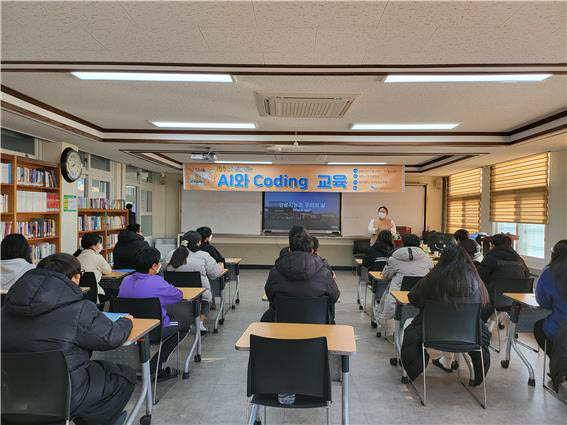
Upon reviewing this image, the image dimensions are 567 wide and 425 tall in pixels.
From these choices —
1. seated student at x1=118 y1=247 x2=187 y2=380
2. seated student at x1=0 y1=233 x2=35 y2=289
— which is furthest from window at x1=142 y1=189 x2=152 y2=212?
seated student at x1=118 y1=247 x2=187 y2=380

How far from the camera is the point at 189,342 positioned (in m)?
4.41

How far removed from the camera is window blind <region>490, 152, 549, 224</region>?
20.3ft

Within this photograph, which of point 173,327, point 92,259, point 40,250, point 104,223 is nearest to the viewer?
point 173,327

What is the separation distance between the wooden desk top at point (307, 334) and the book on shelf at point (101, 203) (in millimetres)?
5321

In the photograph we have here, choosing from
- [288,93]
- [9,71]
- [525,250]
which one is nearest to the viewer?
[9,71]

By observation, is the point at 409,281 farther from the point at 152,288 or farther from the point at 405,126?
the point at 152,288

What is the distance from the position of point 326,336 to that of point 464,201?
8.04 metres

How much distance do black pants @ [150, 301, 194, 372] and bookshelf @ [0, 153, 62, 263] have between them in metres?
2.83

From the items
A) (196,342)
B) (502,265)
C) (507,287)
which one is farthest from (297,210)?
(196,342)

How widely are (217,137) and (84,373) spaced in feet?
14.5

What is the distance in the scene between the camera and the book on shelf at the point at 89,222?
267 inches

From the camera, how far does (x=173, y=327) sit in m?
3.23

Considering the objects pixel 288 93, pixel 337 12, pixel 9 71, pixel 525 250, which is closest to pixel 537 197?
pixel 525 250

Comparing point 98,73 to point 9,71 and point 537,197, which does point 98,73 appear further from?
point 537,197
